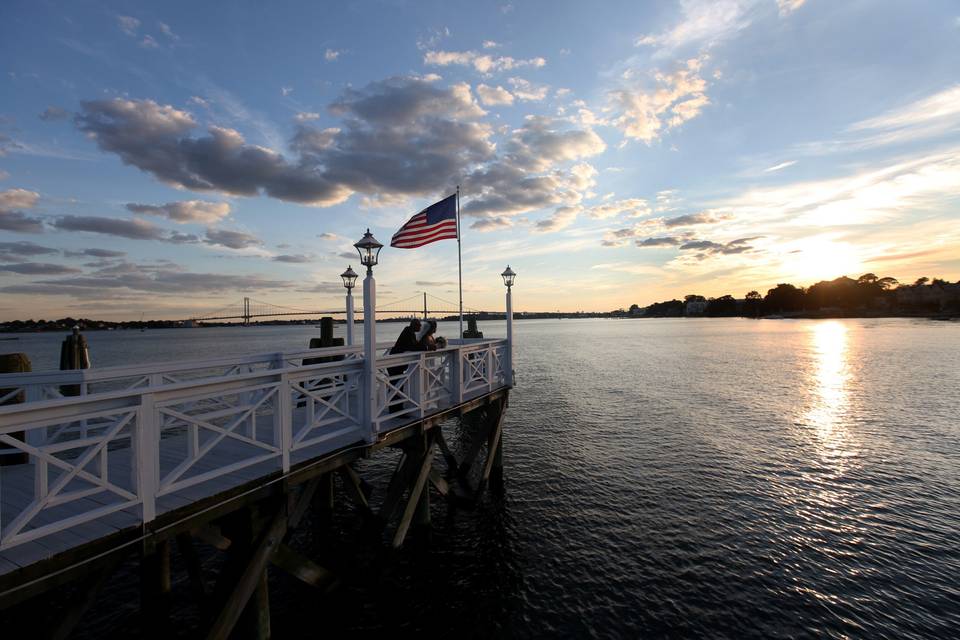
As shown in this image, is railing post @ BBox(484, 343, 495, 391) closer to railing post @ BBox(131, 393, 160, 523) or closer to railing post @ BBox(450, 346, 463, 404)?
railing post @ BBox(450, 346, 463, 404)

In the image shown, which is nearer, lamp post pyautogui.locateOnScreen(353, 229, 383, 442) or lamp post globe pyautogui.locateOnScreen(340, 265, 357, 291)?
lamp post pyautogui.locateOnScreen(353, 229, 383, 442)

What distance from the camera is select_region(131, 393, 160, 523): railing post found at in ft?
14.2

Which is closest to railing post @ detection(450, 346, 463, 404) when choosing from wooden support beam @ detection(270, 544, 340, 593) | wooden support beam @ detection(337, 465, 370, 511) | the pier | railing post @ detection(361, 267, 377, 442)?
the pier

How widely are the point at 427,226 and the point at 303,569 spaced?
7650 millimetres

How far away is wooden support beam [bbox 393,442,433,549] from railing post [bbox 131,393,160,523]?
193 inches

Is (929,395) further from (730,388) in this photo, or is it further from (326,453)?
(326,453)

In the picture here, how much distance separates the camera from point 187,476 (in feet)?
18.9

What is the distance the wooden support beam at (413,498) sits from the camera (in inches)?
340

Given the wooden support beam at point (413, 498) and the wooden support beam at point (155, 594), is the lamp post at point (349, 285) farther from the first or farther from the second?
the wooden support beam at point (155, 594)

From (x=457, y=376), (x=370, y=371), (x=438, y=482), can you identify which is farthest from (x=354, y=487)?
(x=370, y=371)

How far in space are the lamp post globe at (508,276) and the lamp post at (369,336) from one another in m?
6.28

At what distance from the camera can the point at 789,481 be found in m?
13.1

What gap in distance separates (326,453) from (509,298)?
7953 millimetres

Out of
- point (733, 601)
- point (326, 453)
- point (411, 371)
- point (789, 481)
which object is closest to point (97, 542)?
point (326, 453)
